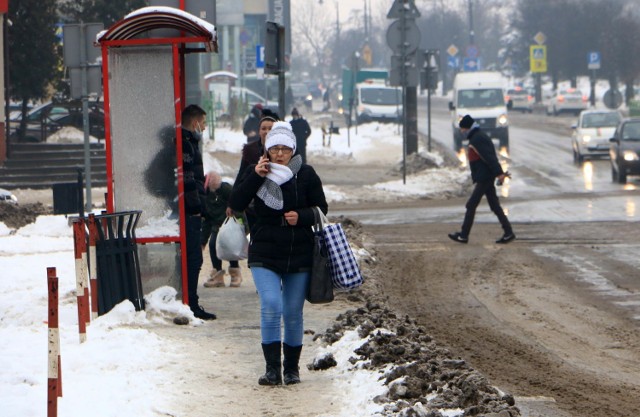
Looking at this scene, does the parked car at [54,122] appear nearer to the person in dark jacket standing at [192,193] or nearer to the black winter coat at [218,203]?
the black winter coat at [218,203]

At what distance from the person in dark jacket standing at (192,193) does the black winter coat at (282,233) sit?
2998mm

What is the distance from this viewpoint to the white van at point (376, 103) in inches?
2350

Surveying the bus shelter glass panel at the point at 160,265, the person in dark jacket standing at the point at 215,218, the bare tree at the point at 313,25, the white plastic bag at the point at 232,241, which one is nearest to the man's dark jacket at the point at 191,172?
the bus shelter glass panel at the point at 160,265

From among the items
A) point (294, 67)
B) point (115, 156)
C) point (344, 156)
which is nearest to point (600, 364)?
point (115, 156)

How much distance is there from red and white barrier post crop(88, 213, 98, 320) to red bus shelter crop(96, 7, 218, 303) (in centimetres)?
71

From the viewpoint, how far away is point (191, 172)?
1138 centimetres

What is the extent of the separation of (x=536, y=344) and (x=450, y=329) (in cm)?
98

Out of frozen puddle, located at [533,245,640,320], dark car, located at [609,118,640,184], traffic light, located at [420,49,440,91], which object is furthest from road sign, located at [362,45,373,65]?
frozen puddle, located at [533,245,640,320]

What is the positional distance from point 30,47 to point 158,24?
2413 cm

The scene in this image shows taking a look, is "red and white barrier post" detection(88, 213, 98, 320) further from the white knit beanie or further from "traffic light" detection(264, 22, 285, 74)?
"traffic light" detection(264, 22, 285, 74)

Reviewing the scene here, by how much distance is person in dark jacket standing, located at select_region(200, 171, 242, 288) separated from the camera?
12.8 metres

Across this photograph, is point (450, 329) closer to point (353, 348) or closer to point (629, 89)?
point (353, 348)

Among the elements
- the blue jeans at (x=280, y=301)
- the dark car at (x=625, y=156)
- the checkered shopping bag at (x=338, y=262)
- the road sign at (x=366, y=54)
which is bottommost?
the dark car at (x=625, y=156)

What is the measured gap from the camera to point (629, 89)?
3063 inches
